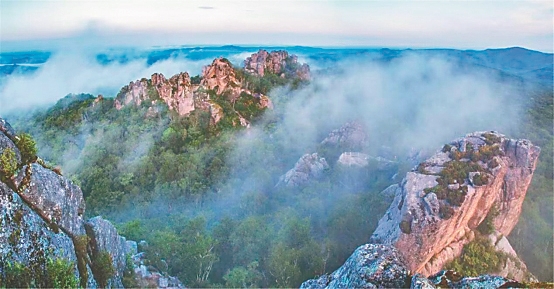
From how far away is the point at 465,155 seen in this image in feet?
128

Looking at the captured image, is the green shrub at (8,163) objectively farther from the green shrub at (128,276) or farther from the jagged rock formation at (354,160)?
the jagged rock formation at (354,160)

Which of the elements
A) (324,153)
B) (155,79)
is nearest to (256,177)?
(324,153)

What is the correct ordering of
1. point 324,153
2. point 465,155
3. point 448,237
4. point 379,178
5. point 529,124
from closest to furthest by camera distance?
point 448,237, point 465,155, point 379,178, point 324,153, point 529,124

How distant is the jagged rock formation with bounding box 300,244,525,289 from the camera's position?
1069cm

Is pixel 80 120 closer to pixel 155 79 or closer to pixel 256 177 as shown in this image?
pixel 155 79

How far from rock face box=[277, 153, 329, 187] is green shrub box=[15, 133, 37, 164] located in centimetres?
A: 4997

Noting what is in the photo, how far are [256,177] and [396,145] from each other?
95.8 ft

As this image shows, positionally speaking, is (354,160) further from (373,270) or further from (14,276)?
(14,276)

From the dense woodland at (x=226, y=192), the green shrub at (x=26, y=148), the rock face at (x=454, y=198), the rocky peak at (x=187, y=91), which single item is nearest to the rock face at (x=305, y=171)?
the dense woodland at (x=226, y=192)

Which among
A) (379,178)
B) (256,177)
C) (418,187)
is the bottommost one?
(256,177)

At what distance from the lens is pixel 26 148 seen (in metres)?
13.9

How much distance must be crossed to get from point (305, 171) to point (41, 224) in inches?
2090

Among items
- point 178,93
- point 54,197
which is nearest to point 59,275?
point 54,197

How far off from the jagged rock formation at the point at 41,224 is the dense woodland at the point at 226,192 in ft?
52.6
